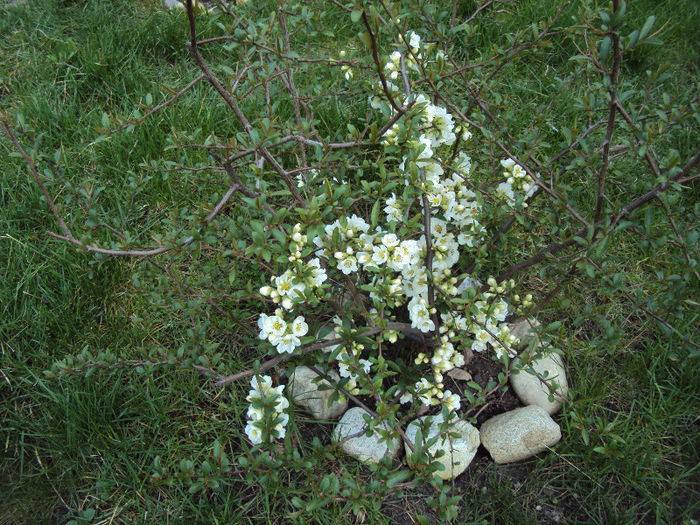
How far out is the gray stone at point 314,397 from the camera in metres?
2.11

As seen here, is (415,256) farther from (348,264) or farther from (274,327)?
(274,327)

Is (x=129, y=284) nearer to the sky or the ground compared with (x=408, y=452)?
nearer to the sky

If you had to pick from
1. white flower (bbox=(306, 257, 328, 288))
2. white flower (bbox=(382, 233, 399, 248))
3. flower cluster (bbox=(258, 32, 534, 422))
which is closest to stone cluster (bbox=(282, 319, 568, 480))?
flower cluster (bbox=(258, 32, 534, 422))

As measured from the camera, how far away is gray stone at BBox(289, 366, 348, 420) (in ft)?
6.91

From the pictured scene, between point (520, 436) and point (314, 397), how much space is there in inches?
27.5

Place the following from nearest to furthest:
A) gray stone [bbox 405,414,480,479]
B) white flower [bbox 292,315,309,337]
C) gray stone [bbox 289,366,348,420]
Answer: white flower [bbox 292,315,309,337]
gray stone [bbox 405,414,480,479]
gray stone [bbox 289,366,348,420]

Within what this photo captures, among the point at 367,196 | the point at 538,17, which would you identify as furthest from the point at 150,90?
the point at 538,17

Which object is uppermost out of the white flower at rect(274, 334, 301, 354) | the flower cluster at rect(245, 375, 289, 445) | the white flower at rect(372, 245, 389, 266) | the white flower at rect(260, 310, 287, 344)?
the white flower at rect(372, 245, 389, 266)

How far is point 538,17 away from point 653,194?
1.99 metres

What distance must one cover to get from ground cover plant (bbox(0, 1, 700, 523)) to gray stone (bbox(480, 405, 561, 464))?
53 millimetres

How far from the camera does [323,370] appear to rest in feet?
6.88

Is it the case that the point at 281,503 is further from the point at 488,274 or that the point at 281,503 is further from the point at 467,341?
the point at 488,274

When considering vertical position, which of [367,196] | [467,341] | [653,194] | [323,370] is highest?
[653,194]

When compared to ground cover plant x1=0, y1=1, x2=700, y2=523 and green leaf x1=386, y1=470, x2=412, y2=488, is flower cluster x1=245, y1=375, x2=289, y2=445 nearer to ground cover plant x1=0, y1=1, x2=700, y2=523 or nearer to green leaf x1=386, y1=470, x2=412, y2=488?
ground cover plant x1=0, y1=1, x2=700, y2=523
